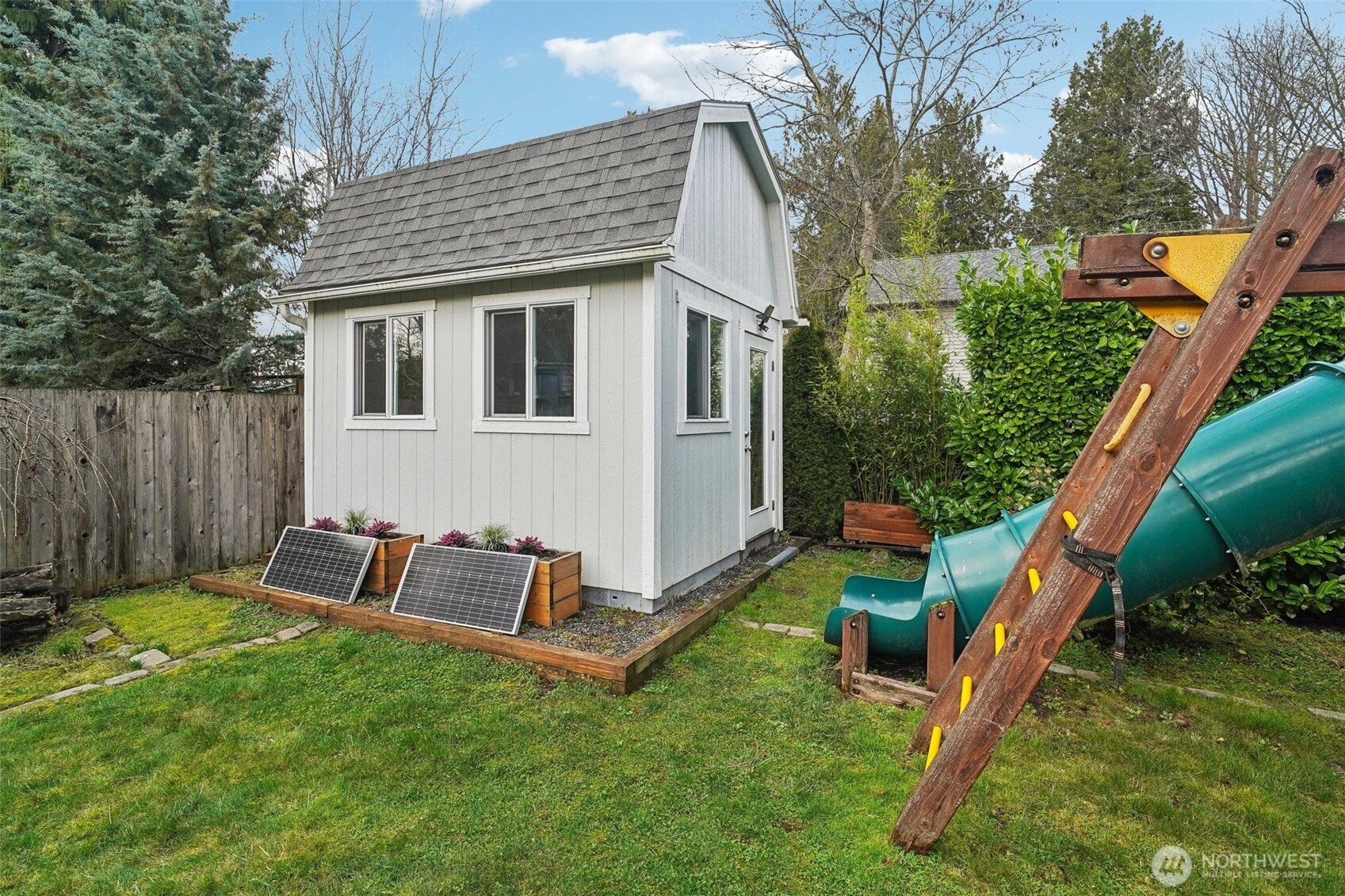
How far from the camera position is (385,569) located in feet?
16.4

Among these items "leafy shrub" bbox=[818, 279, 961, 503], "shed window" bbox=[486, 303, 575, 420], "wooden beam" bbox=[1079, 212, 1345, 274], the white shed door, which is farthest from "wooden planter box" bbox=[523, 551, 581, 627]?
"leafy shrub" bbox=[818, 279, 961, 503]

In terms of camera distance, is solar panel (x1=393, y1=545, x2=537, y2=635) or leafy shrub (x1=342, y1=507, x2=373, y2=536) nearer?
solar panel (x1=393, y1=545, x2=537, y2=635)

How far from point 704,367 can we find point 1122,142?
18.7 meters

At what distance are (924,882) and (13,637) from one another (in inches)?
222

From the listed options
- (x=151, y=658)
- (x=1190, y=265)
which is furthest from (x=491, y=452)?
(x=1190, y=265)

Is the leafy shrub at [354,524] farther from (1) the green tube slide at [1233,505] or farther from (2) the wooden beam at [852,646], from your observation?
(1) the green tube slide at [1233,505]

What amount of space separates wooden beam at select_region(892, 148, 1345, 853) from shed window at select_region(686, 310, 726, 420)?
3.45 m

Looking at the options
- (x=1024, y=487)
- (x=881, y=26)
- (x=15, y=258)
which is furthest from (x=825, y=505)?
(x=15, y=258)

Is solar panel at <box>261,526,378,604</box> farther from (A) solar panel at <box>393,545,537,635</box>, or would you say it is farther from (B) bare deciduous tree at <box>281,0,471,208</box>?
(B) bare deciduous tree at <box>281,0,471,208</box>

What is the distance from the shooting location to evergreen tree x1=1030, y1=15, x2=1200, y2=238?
13570 millimetres

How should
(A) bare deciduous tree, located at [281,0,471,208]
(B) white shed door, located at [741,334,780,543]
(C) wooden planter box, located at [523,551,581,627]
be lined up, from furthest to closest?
1. (A) bare deciduous tree, located at [281,0,471,208]
2. (B) white shed door, located at [741,334,780,543]
3. (C) wooden planter box, located at [523,551,581,627]

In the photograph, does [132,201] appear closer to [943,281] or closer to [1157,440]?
[1157,440]

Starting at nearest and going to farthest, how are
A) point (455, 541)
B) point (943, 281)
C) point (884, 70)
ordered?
point (455, 541)
point (943, 281)
point (884, 70)

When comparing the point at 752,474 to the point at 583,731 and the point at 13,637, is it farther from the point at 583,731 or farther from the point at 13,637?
the point at 13,637
